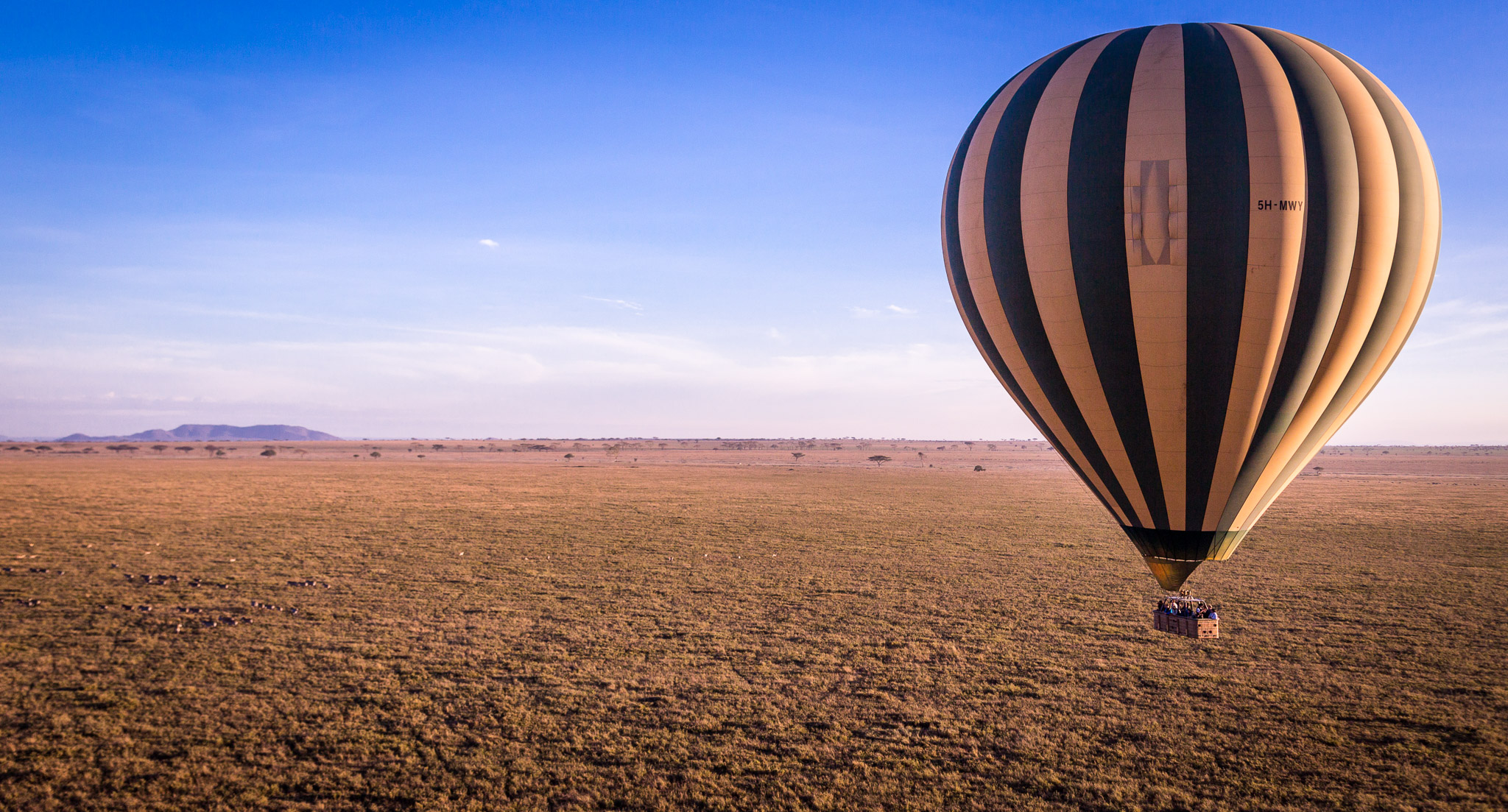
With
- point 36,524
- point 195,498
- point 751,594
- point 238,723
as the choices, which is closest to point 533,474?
point 195,498

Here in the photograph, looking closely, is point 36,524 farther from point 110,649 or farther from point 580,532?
point 110,649

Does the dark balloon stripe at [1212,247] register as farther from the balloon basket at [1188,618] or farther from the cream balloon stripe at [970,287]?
the cream balloon stripe at [970,287]

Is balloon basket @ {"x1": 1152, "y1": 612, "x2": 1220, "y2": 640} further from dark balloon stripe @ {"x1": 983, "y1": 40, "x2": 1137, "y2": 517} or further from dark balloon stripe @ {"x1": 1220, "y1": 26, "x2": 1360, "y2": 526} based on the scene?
dark balloon stripe @ {"x1": 983, "y1": 40, "x2": 1137, "y2": 517}

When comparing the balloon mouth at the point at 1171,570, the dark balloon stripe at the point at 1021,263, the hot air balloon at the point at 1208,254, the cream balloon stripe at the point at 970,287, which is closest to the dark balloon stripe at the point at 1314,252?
the hot air balloon at the point at 1208,254

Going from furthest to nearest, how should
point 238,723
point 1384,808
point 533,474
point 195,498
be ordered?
point 533,474 < point 195,498 < point 238,723 < point 1384,808

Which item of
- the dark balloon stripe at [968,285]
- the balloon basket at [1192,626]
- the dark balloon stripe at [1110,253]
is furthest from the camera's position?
the dark balloon stripe at [968,285]

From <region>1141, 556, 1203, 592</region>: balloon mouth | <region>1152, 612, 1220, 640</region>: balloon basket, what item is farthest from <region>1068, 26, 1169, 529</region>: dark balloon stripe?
<region>1152, 612, 1220, 640</region>: balloon basket
